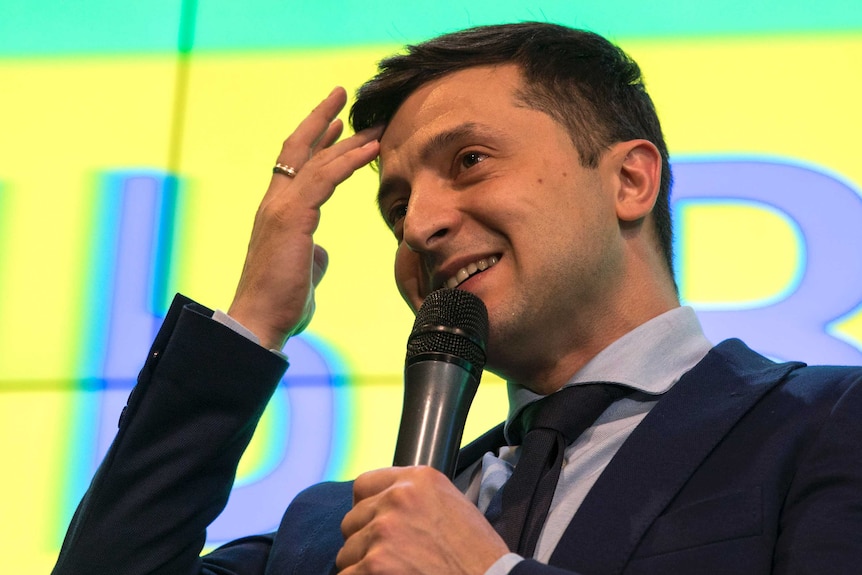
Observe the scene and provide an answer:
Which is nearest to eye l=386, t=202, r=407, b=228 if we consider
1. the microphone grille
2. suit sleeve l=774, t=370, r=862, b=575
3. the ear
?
the ear

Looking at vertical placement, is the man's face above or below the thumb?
above

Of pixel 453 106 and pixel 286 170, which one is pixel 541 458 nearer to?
pixel 453 106

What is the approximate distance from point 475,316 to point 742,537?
0.40 meters

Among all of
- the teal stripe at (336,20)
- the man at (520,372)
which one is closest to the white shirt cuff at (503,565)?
the man at (520,372)

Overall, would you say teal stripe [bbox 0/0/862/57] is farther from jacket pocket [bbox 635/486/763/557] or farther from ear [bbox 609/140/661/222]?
jacket pocket [bbox 635/486/763/557]

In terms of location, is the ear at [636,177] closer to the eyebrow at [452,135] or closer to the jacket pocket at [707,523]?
the eyebrow at [452,135]

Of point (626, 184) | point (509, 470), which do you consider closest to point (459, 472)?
point (509, 470)

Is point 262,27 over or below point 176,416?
over

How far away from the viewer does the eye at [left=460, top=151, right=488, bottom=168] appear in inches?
68.2

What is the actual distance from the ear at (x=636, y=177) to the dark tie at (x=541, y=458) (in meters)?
0.33

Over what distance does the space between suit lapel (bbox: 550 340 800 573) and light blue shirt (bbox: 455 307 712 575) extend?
0.19ft

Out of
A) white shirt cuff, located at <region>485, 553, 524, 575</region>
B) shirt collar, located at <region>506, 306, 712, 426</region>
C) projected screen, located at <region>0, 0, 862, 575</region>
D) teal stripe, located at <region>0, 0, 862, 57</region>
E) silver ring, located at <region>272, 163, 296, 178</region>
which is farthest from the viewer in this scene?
teal stripe, located at <region>0, 0, 862, 57</region>

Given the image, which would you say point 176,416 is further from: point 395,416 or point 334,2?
point 334,2

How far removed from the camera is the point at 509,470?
166 cm
